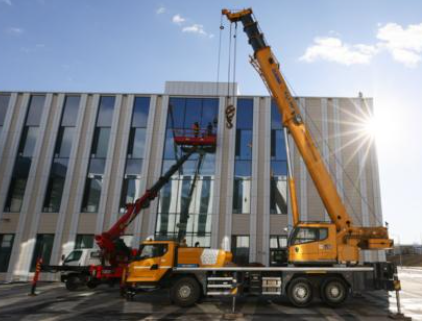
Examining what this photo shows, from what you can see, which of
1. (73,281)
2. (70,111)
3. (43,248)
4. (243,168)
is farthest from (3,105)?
(243,168)

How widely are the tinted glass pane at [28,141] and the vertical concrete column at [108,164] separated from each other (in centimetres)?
653

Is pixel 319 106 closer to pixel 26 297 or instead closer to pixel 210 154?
pixel 210 154

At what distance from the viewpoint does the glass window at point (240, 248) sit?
2073 cm

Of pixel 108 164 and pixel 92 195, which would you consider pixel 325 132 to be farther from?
pixel 92 195

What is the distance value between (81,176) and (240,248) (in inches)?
540

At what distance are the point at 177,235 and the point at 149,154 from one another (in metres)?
6.86

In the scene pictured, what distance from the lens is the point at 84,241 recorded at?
71.8ft

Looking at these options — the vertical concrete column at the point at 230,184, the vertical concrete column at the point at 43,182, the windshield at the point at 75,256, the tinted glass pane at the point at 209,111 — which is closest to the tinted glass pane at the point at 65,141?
the vertical concrete column at the point at 43,182

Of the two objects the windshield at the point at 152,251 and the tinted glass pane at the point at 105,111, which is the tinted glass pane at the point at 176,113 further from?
the windshield at the point at 152,251

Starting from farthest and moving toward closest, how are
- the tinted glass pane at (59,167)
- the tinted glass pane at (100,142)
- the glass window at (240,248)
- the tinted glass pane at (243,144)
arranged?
the tinted glass pane at (100,142) < the tinted glass pane at (59,167) < the tinted glass pane at (243,144) < the glass window at (240,248)

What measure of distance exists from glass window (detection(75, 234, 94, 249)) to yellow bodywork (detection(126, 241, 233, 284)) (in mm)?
11224

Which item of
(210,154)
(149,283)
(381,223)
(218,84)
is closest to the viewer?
(149,283)

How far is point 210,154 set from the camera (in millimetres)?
23234

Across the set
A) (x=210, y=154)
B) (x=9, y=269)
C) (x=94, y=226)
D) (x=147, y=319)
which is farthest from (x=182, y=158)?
(x=9, y=269)
